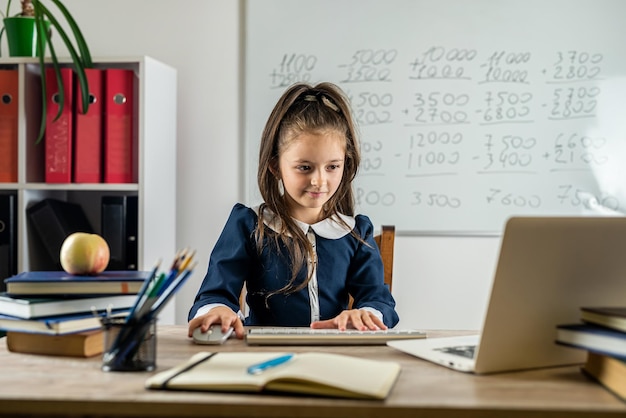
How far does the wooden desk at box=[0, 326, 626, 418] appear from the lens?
2.83 feet

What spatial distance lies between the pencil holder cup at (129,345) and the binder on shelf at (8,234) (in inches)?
75.7

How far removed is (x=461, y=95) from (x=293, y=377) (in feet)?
7.72

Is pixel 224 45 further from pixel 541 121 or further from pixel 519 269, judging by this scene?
pixel 519 269

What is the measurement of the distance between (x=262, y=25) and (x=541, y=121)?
44.7 inches

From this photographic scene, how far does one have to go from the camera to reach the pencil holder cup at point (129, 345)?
1.06 metres

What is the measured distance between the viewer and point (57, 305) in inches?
48.0

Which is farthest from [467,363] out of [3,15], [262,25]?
[3,15]

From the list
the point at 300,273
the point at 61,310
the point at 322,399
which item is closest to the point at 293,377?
the point at 322,399

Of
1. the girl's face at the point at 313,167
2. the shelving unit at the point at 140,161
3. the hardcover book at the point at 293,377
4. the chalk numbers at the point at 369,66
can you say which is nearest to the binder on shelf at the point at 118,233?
the shelving unit at the point at 140,161

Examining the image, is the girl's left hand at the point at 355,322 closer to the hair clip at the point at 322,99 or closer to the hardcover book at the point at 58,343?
the hardcover book at the point at 58,343

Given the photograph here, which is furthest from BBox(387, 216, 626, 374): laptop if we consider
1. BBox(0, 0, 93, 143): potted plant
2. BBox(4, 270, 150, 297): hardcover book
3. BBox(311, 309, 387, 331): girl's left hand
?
BBox(0, 0, 93, 143): potted plant

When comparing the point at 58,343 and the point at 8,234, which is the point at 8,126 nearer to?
the point at 8,234

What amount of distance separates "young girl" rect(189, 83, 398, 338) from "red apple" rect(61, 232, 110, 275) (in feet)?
1.59

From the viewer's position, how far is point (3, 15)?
10.5 feet
